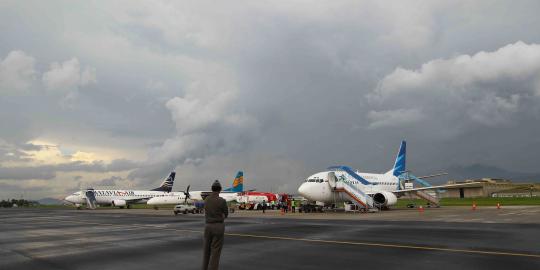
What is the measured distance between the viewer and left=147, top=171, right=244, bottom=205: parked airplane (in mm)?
78125

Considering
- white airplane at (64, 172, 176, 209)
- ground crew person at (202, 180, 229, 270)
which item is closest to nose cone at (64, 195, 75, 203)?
white airplane at (64, 172, 176, 209)

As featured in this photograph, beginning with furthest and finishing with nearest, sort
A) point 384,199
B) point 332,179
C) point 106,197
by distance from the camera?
point 106,197 → point 384,199 → point 332,179

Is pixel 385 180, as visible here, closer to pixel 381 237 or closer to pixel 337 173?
pixel 337 173

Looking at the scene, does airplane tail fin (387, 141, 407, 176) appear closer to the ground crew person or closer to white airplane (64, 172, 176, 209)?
white airplane (64, 172, 176, 209)

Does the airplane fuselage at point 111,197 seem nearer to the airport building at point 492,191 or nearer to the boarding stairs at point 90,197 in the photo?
the boarding stairs at point 90,197

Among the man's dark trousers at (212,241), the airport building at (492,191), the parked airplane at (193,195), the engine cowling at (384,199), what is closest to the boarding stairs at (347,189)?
the engine cowling at (384,199)

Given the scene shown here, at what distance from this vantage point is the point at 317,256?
37.5ft

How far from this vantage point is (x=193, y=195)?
8894cm

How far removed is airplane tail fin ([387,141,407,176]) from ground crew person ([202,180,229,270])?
57.3m

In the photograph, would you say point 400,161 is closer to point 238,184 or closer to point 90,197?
point 238,184

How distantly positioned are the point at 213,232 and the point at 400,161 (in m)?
60.1

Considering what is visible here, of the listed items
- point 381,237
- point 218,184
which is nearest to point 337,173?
point 381,237

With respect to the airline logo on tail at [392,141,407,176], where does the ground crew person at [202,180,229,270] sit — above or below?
below

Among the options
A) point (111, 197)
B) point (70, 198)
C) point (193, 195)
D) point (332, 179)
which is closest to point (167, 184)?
point (193, 195)
